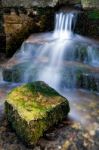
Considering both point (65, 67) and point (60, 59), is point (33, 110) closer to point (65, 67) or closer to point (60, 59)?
point (65, 67)

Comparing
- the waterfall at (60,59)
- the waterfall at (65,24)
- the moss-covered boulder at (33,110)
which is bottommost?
the moss-covered boulder at (33,110)

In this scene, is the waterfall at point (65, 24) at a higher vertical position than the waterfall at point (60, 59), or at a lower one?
higher

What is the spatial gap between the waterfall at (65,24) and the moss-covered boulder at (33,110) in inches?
128

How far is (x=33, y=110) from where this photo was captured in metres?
4.93

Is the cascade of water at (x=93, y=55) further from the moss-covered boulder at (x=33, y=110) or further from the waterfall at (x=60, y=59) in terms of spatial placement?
the moss-covered boulder at (x=33, y=110)

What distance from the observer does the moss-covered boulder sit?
4.75 metres

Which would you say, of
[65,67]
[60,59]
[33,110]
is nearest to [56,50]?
[60,59]

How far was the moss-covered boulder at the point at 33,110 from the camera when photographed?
475cm

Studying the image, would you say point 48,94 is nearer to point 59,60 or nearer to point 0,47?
point 59,60

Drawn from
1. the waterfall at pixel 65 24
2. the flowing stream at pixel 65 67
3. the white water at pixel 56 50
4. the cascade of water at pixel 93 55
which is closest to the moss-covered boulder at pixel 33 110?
the flowing stream at pixel 65 67

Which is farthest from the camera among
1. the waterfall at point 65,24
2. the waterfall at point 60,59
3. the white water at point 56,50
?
the waterfall at point 65,24

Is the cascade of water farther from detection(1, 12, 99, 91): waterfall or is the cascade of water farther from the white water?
the white water

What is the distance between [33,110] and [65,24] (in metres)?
4.30

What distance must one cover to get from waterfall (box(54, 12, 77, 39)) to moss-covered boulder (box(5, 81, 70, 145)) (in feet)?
10.7
